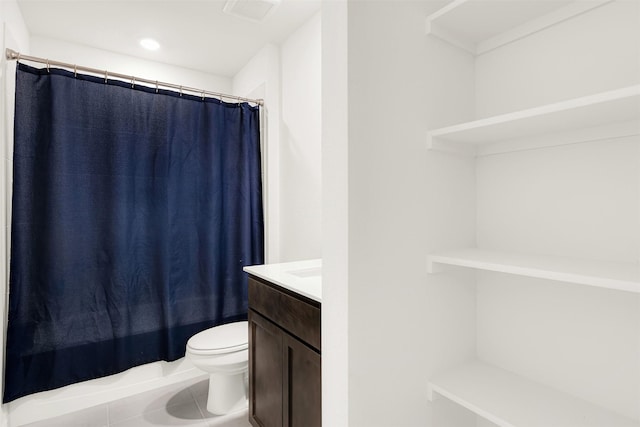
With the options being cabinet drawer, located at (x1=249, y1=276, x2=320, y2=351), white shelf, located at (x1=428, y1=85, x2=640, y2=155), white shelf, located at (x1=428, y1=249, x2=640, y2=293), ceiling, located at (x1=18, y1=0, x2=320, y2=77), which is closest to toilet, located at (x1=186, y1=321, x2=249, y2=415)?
cabinet drawer, located at (x1=249, y1=276, x2=320, y2=351)

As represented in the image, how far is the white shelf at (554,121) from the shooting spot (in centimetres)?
72

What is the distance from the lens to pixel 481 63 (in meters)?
1.22

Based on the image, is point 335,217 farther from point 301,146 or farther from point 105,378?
point 105,378

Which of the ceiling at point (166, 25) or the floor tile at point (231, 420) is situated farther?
the ceiling at point (166, 25)

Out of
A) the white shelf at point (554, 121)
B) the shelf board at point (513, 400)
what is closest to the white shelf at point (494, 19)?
the white shelf at point (554, 121)

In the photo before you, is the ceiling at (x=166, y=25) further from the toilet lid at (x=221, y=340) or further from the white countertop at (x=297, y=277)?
the toilet lid at (x=221, y=340)

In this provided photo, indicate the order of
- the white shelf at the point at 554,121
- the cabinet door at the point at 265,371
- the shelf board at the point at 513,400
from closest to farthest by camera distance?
the white shelf at the point at 554,121 < the shelf board at the point at 513,400 < the cabinet door at the point at 265,371

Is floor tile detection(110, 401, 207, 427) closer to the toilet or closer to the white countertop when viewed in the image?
the toilet

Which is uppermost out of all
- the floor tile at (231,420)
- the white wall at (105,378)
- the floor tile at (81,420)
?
the white wall at (105,378)

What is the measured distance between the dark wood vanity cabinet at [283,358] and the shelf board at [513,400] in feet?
1.40

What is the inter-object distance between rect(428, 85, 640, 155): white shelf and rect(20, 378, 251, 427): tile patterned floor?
1864 mm

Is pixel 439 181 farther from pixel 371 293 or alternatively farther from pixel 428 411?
pixel 428 411

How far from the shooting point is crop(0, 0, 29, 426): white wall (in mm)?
1741

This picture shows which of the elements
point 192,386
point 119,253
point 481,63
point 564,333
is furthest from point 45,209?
point 564,333
